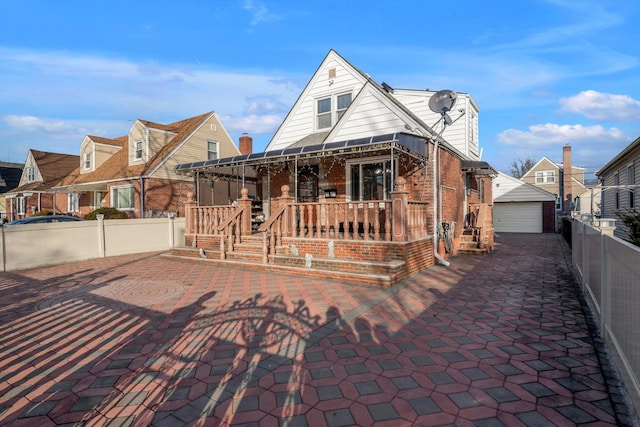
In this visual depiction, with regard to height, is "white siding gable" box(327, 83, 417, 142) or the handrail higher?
"white siding gable" box(327, 83, 417, 142)

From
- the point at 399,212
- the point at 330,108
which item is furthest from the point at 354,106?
the point at 399,212

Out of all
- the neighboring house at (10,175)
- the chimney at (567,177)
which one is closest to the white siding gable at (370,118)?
the chimney at (567,177)

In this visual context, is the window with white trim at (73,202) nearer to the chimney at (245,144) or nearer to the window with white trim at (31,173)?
the window with white trim at (31,173)

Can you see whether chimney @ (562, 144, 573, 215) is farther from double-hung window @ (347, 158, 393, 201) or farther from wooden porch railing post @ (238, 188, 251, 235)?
wooden porch railing post @ (238, 188, 251, 235)

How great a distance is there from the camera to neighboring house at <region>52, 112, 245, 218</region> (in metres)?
17.7

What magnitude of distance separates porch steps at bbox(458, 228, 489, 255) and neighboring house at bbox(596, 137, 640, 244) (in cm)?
356

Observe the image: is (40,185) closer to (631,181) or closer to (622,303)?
(622,303)

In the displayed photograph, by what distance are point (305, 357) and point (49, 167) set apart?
33.1m

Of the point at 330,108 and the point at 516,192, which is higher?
the point at 330,108

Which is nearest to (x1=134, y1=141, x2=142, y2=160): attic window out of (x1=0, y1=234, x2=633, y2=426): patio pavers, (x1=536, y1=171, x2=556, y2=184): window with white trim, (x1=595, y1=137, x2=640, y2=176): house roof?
(x1=0, y1=234, x2=633, y2=426): patio pavers

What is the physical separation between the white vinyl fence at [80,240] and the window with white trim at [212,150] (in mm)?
8039

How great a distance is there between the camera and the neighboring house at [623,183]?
1114 centimetres

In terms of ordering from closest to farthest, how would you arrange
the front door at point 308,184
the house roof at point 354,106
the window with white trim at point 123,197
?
1. the house roof at point 354,106
2. the front door at point 308,184
3. the window with white trim at point 123,197

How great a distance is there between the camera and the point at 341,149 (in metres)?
8.10
